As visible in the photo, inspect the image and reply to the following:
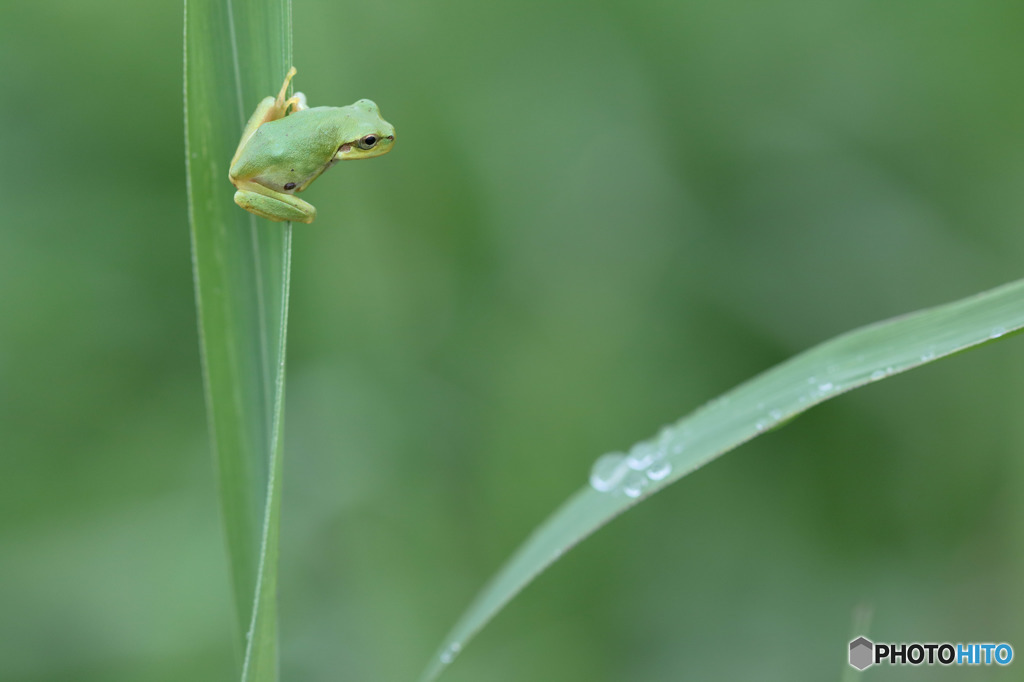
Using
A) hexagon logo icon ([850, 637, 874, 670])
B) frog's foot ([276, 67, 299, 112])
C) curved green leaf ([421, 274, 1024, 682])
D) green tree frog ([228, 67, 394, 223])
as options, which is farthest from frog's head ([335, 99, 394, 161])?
hexagon logo icon ([850, 637, 874, 670])

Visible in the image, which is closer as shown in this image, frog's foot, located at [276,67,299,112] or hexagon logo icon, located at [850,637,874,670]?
frog's foot, located at [276,67,299,112]

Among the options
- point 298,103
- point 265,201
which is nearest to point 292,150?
point 298,103

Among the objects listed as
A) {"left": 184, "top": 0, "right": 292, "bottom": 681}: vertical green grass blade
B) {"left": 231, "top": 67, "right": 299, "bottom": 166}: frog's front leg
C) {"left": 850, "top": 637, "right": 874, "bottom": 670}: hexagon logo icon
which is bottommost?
{"left": 850, "top": 637, "right": 874, "bottom": 670}: hexagon logo icon

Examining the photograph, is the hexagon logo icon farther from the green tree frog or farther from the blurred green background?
the green tree frog

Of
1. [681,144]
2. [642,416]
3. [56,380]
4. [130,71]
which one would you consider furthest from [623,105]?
[56,380]

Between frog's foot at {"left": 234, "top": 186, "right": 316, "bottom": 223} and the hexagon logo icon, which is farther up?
frog's foot at {"left": 234, "top": 186, "right": 316, "bottom": 223}

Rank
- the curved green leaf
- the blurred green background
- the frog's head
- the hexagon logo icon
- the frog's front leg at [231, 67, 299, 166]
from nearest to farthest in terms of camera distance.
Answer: the curved green leaf, the frog's front leg at [231, 67, 299, 166], the hexagon logo icon, the frog's head, the blurred green background

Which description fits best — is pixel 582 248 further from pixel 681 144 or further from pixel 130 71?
pixel 130 71

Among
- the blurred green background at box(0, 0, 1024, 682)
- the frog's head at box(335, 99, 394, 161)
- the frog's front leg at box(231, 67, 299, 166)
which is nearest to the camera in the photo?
the frog's front leg at box(231, 67, 299, 166)
